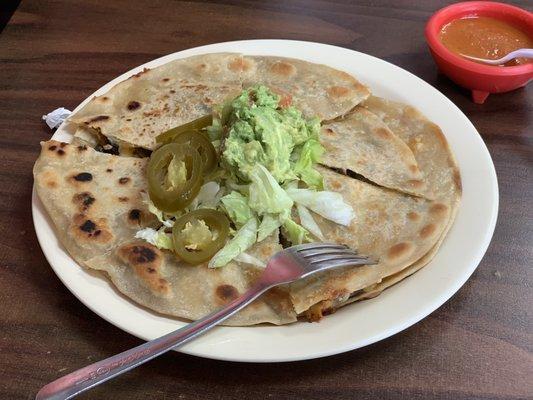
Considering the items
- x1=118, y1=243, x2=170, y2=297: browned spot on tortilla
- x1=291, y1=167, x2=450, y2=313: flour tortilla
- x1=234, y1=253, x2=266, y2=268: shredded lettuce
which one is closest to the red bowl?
x1=291, y1=167, x2=450, y2=313: flour tortilla


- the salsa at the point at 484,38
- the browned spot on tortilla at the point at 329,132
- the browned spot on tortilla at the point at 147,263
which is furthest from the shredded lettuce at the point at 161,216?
the salsa at the point at 484,38

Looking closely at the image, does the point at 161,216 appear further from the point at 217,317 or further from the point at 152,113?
the point at 152,113

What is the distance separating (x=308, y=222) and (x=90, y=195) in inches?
38.8

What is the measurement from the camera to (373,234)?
8.04ft

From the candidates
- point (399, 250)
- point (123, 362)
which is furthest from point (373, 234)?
point (123, 362)

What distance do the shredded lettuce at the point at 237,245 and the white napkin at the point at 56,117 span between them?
1.45 metres

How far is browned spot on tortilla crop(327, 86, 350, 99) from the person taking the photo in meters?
3.01

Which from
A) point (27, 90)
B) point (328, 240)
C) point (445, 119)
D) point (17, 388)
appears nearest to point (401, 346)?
point (328, 240)

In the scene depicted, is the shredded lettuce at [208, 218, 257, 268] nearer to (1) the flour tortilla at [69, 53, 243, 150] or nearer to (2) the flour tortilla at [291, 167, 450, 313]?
(2) the flour tortilla at [291, 167, 450, 313]

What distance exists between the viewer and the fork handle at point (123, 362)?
73.4 inches

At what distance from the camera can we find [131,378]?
2154 millimetres

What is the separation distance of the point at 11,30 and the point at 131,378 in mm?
2924

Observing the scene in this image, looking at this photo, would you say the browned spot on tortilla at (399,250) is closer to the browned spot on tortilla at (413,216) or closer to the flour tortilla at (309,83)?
the browned spot on tortilla at (413,216)

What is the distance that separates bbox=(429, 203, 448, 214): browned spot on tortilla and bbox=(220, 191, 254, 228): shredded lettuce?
0.78 meters
